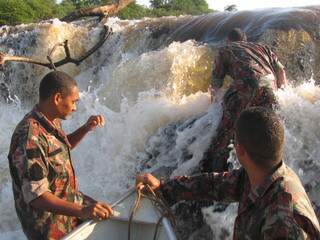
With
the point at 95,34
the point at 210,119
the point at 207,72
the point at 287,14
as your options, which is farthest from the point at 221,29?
the point at 210,119

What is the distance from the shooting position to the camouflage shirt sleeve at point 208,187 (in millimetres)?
2652

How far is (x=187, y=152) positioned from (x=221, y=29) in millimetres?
5877

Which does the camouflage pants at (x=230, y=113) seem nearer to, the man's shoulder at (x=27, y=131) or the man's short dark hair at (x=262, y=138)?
the man's shoulder at (x=27, y=131)

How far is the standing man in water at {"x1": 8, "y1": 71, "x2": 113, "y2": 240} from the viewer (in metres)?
3.01

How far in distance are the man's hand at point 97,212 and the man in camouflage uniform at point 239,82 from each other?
296cm

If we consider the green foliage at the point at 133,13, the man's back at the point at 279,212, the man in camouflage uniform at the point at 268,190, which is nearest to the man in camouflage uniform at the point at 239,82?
the man in camouflage uniform at the point at 268,190

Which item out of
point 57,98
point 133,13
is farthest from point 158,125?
point 133,13

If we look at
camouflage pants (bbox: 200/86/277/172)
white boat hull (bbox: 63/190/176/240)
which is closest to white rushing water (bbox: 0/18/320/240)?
camouflage pants (bbox: 200/86/277/172)

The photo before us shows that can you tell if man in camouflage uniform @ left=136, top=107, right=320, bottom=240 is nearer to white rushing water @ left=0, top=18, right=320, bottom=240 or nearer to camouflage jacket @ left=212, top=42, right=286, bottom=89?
white rushing water @ left=0, top=18, right=320, bottom=240

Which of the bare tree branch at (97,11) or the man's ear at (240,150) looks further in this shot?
the bare tree branch at (97,11)

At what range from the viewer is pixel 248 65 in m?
5.82

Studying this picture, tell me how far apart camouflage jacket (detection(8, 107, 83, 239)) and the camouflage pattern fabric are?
2765mm

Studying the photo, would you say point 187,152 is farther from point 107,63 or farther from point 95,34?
point 95,34

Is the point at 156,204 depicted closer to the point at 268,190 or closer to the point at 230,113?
the point at 268,190
